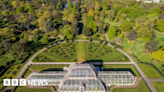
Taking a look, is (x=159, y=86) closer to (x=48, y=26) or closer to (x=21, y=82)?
(x=21, y=82)

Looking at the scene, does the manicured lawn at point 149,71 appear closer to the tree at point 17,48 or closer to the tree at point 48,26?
the tree at point 17,48

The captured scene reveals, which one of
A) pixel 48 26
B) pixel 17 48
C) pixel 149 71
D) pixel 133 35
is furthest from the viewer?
pixel 48 26

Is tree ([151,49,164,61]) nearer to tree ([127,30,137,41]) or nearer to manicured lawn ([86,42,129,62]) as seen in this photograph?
manicured lawn ([86,42,129,62])

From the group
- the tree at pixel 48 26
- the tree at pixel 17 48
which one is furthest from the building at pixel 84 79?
the tree at pixel 48 26

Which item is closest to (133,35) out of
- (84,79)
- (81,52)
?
(81,52)

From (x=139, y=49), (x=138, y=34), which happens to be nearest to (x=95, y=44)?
(x=139, y=49)

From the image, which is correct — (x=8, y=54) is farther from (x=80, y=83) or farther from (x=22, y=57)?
(x=80, y=83)
